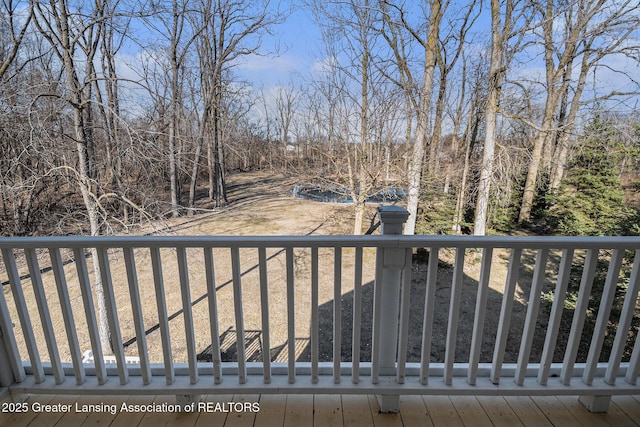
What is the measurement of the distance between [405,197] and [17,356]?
7.05m

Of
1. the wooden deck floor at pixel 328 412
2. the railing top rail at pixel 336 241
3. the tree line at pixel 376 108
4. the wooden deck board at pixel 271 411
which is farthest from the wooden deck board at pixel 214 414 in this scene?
the tree line at pixel 376 108

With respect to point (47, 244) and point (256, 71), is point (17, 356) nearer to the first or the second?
point (47, 244)

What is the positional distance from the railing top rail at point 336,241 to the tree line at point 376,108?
269cm

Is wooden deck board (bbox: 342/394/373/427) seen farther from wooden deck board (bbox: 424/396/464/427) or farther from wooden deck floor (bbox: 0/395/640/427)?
wooden deck board (bbox: 424/396/464/427)

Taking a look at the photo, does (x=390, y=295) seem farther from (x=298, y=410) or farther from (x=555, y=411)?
(x=555, y=411)

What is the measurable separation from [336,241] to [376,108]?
20.4 feet

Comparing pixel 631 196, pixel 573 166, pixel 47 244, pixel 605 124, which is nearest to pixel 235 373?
pixel 47 244

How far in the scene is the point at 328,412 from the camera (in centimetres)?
146

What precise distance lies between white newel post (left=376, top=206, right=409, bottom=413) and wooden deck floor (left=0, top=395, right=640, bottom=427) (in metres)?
0.14

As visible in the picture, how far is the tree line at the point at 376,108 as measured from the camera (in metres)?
3.88

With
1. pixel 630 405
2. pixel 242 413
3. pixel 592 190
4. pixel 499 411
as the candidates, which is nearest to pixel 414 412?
pixel 499 411

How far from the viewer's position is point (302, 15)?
23.1 feet

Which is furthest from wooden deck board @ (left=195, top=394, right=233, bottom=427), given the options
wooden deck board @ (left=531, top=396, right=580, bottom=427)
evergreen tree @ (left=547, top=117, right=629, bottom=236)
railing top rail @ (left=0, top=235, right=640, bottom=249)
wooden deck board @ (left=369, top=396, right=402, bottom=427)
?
evergreen tree @ (left=547, top=117, right=629, bottom=236)

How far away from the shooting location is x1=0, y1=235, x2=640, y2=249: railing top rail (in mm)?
1284
